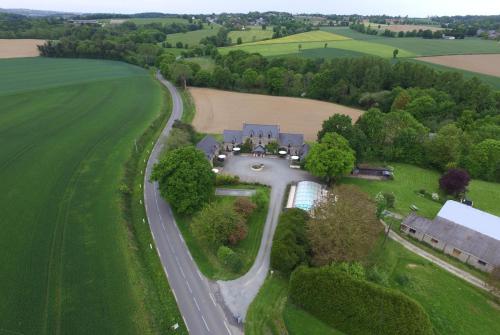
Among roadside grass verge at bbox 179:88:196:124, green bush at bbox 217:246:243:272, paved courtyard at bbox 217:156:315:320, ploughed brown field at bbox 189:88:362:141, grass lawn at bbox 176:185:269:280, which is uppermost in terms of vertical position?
green bush at bbox 217:246:243:272

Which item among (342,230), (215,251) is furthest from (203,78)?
(342,230)

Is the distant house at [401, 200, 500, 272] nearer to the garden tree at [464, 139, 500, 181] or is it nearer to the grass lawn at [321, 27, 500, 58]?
the garden tree at [464, 139, 500, 181]

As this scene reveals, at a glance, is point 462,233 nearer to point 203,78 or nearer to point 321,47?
point 203,78

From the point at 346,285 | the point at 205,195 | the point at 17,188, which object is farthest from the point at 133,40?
the point at 346,285

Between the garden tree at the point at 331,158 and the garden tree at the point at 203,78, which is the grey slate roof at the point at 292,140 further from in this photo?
the garden tree at the point at 203,78

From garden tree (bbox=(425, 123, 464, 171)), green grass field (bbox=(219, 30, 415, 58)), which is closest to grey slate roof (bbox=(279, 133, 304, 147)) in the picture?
garden tree (bbox=(425, 123, 464, 171))
